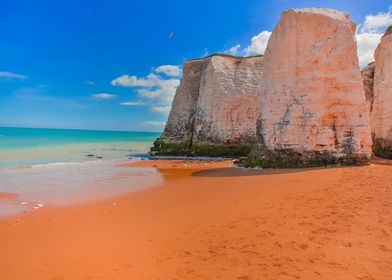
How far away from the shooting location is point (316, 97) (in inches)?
495

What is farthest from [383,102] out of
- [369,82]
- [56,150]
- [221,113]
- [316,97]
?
[56,150]

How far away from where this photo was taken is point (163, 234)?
19.2 feet

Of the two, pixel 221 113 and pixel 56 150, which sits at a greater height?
pixel 221 113

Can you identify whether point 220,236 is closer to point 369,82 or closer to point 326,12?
point 326,12

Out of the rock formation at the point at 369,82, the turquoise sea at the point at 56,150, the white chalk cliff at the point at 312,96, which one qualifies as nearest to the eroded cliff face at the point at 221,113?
the turquoise sea at the point at 56,150

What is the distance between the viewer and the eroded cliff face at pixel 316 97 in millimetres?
12297

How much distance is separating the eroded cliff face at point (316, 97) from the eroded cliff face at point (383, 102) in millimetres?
4144

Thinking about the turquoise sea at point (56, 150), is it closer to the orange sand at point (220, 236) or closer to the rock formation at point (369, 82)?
the orange sand at point (220, 236)

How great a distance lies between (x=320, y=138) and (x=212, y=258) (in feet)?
30.1

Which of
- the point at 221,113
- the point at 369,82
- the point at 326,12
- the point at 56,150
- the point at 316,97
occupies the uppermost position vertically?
the point at 326,12

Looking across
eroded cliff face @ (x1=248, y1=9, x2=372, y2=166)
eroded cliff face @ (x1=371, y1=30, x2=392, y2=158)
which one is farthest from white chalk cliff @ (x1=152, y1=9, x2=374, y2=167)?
eroded cliff face @ (x1=371, y1=30, x2=392, y2=158)

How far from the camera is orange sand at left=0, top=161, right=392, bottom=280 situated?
4.33 metres

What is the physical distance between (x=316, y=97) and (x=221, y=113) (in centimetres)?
1248

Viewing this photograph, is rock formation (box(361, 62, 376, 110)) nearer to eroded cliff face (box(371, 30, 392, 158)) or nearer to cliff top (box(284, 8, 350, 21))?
eroded cliff face (box(371, 30, 392, 158))
